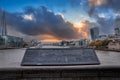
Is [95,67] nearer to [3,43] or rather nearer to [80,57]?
[80,57]

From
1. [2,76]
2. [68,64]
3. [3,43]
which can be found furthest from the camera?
[3,43]

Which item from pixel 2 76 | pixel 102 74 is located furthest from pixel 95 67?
pixel 2 76

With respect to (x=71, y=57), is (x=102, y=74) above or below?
below

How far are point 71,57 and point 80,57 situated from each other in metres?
0.31

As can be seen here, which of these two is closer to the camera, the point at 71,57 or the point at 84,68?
the point at 84,68

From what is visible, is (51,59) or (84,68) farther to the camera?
→ (51,59)

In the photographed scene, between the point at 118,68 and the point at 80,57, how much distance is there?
1391 millimetres

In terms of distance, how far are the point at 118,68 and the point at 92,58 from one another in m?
1.08

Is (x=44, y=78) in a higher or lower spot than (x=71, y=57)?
lower

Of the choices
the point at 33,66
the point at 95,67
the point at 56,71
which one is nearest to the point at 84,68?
the point at 95,67

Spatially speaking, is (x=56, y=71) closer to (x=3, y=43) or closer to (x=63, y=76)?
(x=63, y=76)

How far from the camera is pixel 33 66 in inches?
300

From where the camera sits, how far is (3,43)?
136125mm

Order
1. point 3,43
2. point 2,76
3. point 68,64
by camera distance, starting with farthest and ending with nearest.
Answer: point 3,43
point 68,64
point 2,76
